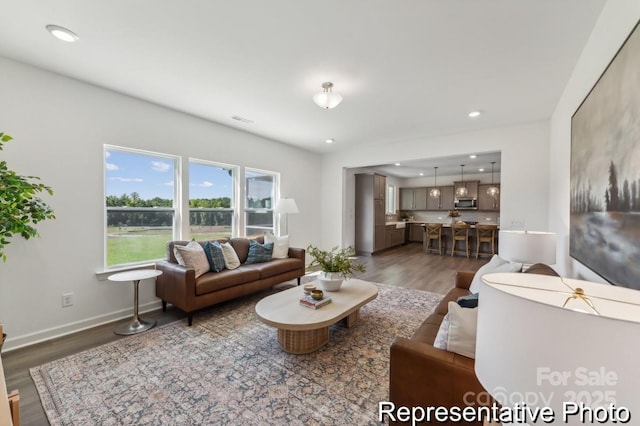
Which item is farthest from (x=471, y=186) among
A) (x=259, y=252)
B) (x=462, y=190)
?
(x=259, y=252)

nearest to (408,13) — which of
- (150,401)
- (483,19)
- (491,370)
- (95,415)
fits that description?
(483,19)

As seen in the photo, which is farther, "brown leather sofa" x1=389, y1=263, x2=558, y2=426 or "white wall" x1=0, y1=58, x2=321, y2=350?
"white wall" x1=0, y1=58, x2=321, y2=350

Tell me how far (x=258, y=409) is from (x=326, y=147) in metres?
5.01

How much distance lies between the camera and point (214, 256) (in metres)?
3.45

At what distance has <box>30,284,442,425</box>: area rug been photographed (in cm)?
169

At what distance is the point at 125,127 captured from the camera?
3.27 metres

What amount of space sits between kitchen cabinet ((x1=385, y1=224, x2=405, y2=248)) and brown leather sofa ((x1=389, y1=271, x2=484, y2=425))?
278 inches

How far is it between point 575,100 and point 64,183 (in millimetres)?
5226

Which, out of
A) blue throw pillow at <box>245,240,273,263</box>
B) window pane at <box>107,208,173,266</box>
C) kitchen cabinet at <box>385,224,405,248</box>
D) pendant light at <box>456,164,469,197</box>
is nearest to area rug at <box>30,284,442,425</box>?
window pane at <box>107,208,173,266</box>

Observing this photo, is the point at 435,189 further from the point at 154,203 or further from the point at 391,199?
the point at 154,203

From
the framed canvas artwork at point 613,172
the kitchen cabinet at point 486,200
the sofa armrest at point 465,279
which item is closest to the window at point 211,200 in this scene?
the sofa armrest at point 465,279

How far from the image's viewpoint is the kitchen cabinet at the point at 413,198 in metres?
9.95

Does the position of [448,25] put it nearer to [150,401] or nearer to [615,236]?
[615,236]

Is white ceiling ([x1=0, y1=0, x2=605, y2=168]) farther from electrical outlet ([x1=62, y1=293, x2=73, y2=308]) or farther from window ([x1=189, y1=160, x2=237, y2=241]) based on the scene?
electrical outlet ([x1=62, y1=293, x2=73, y2=308])
